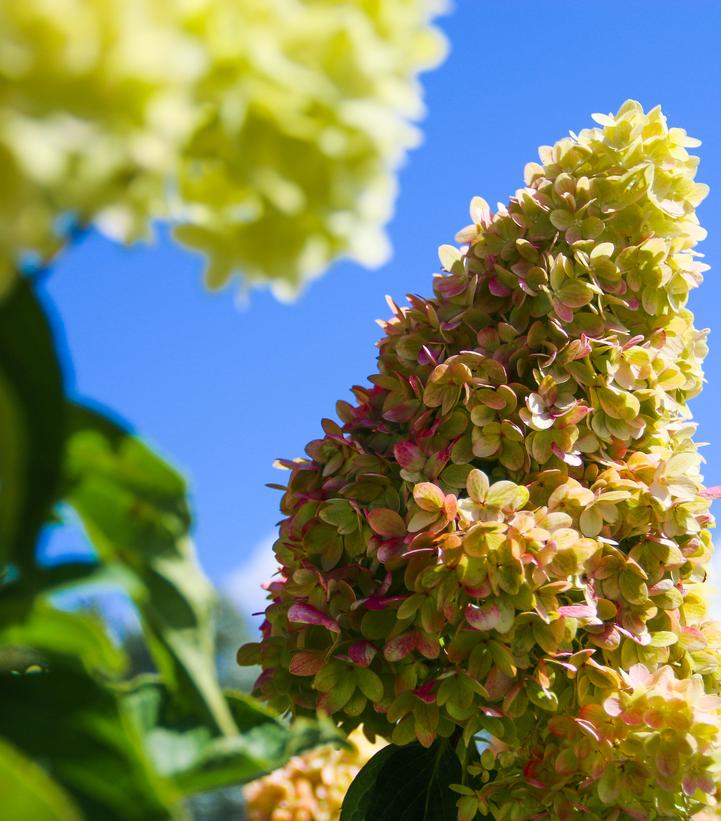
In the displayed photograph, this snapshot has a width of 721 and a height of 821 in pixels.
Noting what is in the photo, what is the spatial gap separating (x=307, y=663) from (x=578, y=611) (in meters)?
0.42

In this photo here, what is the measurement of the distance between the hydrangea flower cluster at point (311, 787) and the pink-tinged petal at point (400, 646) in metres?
1.63

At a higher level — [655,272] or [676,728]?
[655,272]

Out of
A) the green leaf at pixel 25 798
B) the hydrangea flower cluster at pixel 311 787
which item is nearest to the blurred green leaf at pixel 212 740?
the green leaf at pixel 25 798

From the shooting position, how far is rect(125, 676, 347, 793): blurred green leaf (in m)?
0.68

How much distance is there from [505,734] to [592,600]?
0.25m

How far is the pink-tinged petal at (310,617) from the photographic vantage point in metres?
1.40

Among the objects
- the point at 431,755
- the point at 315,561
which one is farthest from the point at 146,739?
the point at 431,755

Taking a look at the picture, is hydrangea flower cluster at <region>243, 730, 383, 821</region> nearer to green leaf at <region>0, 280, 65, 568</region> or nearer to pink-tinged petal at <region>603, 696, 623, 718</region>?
pink-tinged petal at <region>603, 696, 623, 718</region>

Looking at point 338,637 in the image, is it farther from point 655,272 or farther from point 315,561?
point 655,272

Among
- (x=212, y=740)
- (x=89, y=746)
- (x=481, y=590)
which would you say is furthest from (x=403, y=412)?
(x=89, y=746)

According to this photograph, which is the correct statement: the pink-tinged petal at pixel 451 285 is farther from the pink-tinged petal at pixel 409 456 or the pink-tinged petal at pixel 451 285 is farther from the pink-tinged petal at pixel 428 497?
the pink-tinged petal at pixel 428 497

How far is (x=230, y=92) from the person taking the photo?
0.54 meters

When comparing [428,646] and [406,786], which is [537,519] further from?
[406,786]

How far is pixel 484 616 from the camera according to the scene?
4.33 ft
